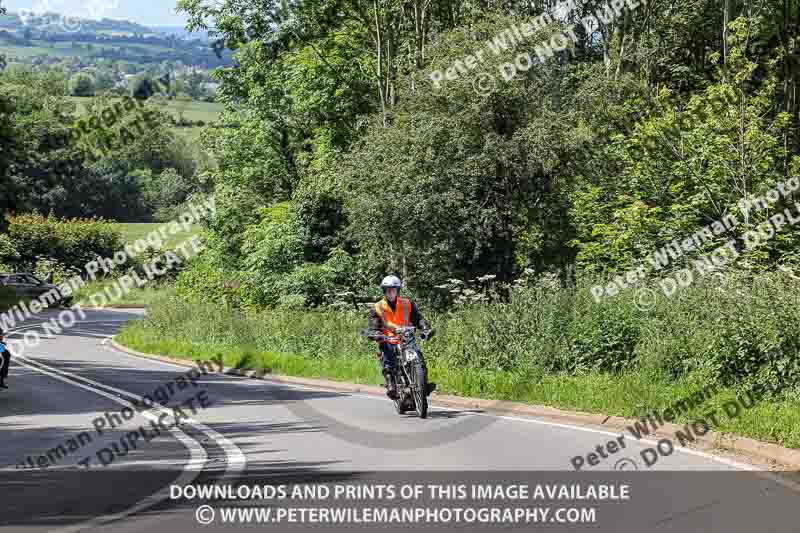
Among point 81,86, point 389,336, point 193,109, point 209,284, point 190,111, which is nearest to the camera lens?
point 389,336

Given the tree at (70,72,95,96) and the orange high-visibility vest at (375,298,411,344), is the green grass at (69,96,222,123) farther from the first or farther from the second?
the orange high-visibility vest at (375,298,411,344)

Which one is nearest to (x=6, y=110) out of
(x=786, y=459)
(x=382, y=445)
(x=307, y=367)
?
(x=307, y=367)

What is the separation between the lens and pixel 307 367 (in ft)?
A: 89.6

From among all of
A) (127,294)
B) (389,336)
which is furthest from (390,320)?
(127,294)

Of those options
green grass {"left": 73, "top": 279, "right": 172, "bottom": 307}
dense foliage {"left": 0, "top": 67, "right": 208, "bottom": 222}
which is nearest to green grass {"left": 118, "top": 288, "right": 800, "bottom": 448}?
dense foliage {"left": 0, "top": 67, "right": 208, "bottom": 222}

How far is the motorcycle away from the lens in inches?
652

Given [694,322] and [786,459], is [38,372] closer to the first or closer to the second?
[694,322]

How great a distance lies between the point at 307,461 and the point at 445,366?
421 inches

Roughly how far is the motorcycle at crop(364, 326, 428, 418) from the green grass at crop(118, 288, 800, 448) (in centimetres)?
205

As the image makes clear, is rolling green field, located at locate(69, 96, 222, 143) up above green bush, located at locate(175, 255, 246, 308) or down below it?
above

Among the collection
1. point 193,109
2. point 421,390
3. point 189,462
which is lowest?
point 421,390

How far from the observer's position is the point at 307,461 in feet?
40.6

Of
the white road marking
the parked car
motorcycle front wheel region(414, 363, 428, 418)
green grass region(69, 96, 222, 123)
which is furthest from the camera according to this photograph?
green grass region(69, 96, 222, 123)

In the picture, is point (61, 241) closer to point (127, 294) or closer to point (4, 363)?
point (127, 294)
